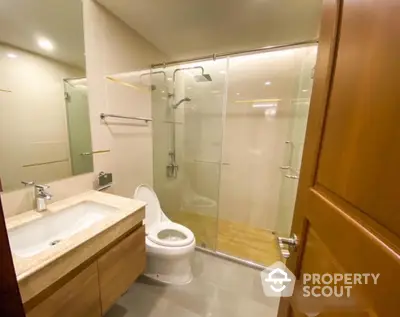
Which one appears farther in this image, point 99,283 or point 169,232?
point 169,232

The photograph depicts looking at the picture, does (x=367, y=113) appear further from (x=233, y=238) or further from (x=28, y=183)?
(x=233, y=238)

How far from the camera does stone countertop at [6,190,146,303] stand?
2.60ft

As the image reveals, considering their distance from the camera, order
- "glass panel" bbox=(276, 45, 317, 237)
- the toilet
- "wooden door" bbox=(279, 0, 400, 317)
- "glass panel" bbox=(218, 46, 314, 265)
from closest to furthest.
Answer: "wooden door" bbox=(279, 0, 400, 317) < the toilet < "glass panel" bbox=(276, 45, 317, 237) < "glass panel" bbox=(218, 46, 314, 265)

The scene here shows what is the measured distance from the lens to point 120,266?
4.07 ft

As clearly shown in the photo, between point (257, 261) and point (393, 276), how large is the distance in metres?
2.01

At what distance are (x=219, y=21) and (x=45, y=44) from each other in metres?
1.33

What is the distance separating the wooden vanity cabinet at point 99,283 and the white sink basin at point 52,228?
0.81 ft

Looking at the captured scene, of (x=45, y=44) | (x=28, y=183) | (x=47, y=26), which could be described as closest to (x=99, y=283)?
(x=28, y=183)

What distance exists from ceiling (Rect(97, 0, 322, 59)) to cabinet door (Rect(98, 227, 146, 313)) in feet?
5.64

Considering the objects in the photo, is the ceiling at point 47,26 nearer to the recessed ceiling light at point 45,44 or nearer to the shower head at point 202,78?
the recessed ceiling light at point 45,44

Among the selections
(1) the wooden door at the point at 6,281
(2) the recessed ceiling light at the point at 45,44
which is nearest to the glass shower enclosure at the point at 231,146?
(2) the recessed ceiling light at the point at 45,44

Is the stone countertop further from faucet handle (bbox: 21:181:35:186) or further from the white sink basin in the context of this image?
faucet handle (bbox: 21:181:35:186)

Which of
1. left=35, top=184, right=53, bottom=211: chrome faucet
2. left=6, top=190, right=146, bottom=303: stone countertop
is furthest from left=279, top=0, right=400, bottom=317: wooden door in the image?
left=35, top=184, right=53, bottom=211: chrome faucet

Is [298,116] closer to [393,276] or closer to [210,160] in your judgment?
[210,160]
